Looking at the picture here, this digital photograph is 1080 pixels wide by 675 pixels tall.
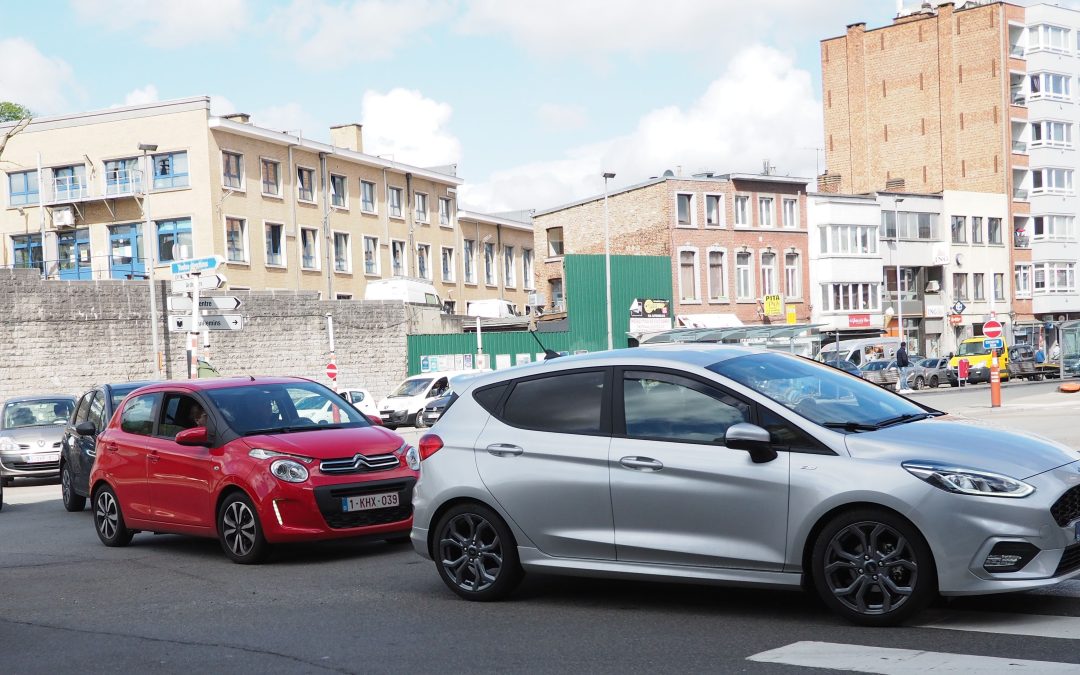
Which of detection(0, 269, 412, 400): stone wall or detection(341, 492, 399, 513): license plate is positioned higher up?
detection(0, 269, 412, 400): stone wall

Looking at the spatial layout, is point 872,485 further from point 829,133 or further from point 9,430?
point 829,133

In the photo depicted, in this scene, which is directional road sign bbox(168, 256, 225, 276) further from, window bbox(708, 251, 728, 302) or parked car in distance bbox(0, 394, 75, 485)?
window bbox(708, 251, 728, 302)

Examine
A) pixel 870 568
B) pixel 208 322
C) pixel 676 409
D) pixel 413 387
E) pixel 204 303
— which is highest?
pixel 204 303

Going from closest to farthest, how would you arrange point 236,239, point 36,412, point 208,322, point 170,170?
point 36,412, point 208,322, point 170,170, point 236,239

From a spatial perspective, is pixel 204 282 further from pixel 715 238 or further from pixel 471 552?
pixel 715 238

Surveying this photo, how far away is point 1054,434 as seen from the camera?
2198 centimetres

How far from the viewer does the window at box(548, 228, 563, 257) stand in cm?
7156

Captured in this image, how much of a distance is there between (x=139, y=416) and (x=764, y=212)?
57284mm

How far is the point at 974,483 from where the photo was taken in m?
6.41

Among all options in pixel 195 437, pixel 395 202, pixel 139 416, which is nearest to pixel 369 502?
pixel 195 437

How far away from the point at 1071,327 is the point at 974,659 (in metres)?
57.4

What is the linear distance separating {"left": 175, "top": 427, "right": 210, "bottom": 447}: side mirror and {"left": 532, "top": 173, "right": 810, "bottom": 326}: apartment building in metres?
52.5

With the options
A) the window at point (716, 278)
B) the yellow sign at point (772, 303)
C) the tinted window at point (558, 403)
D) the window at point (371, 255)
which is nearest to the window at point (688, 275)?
the window at point (716, 278)

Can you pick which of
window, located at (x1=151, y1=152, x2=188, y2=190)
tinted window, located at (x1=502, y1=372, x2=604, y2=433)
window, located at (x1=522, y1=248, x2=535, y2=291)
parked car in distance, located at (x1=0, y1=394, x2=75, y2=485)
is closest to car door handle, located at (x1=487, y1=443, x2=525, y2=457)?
tinted window, located at (x1=502, y1=372, x2=604, y2=433)
